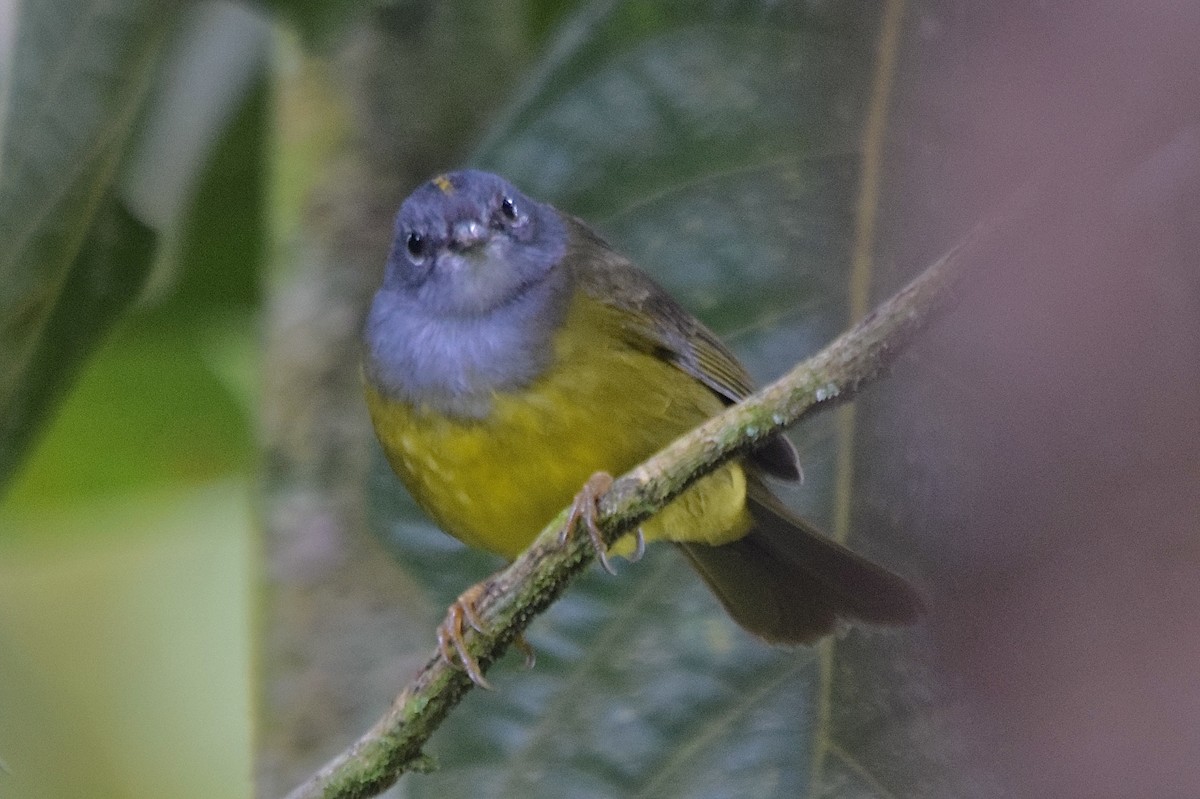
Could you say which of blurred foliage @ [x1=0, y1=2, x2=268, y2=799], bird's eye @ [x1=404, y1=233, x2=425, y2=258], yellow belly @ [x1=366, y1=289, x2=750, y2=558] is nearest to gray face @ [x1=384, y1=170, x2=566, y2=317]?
bird's eye @ [x1=404, y1=233, x2=425, y2=258]

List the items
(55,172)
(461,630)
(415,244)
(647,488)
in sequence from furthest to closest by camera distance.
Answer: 1. (415,244)
2. (55,172)
3. (461,630)
4. (647,488)

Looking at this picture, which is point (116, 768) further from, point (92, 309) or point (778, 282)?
point (778, 282)

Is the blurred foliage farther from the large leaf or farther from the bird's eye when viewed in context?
the large leaf

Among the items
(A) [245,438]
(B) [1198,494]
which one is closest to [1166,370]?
(B) [1198,494]

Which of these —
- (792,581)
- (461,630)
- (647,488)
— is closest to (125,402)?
(461,630)

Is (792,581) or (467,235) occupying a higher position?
(467,235)

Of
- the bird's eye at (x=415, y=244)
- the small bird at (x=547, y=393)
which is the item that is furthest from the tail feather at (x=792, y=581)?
the bird's eye at (x=415, y=244)

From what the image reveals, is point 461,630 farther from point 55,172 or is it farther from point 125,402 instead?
point 125,402
